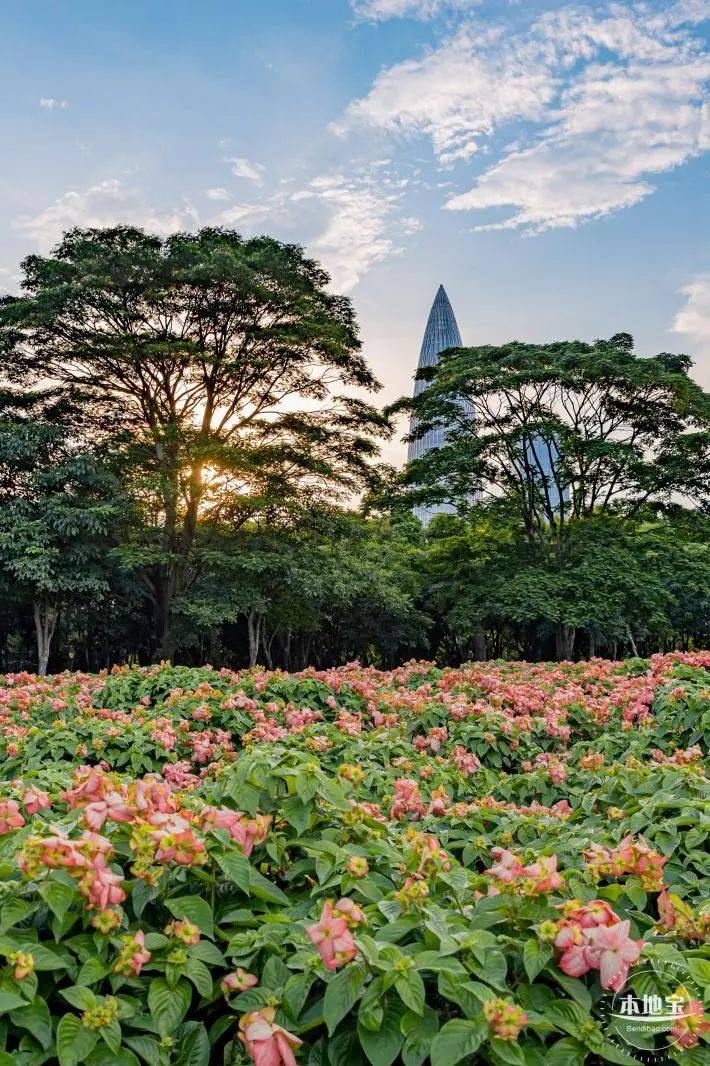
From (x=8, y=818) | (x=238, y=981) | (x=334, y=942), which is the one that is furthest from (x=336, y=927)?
(x=8, y=818)

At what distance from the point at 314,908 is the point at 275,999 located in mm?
333

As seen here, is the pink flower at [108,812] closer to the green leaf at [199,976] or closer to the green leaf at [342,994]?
the green leaf at [199,976]

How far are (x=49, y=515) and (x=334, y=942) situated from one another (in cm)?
1411

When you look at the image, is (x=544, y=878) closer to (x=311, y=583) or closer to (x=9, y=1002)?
(x=9, y=1002)

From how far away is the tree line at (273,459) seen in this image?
47.8 ft

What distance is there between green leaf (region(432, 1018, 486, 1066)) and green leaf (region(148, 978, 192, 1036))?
52cm

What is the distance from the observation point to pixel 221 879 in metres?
1.86

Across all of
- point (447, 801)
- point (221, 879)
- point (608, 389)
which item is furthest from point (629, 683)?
point (608, 389)

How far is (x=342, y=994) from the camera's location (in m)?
1.43

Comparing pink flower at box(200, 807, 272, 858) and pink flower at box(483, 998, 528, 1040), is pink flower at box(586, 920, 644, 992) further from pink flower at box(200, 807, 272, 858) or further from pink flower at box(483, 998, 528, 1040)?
pink flower at box(200, 807, 272, 858)

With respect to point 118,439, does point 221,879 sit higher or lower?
lower

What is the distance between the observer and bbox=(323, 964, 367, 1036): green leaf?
140cm

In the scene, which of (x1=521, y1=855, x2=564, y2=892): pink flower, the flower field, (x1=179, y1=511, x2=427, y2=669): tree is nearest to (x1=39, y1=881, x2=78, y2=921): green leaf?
the flower field

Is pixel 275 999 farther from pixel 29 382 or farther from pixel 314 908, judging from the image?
pixel 29 382
